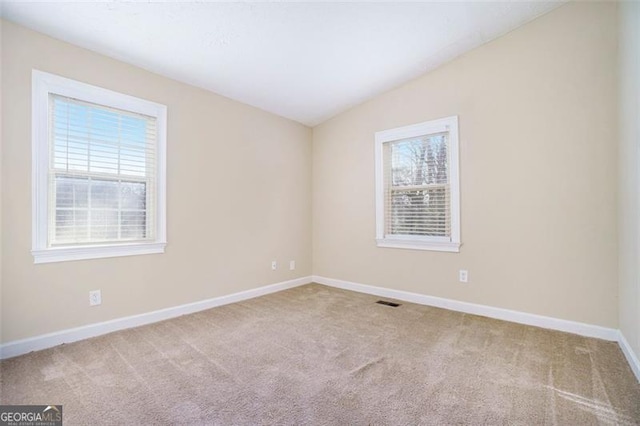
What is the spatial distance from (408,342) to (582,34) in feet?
10.0

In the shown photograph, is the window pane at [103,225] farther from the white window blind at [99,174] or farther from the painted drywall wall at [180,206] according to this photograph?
the painted drywall wall at [180,206]

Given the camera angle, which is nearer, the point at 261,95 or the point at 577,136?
the point at 577,136

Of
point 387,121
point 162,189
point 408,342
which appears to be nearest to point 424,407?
point 408,342

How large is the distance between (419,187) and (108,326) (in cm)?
348

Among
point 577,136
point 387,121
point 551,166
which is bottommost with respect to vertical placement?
point 551,166

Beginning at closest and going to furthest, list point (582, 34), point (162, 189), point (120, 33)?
point (120, 33), point (582, 34), point (162, 189)

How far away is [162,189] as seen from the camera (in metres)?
3.08

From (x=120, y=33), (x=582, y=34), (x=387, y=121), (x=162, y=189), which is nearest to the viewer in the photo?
(x=120, y=33)

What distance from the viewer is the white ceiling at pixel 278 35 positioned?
7.49 ft

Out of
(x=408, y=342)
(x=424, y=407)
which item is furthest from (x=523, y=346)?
(x=424, y=407)

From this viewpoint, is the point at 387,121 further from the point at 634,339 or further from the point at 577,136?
the point at 634,339

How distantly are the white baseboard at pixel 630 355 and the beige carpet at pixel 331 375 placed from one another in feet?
0.18

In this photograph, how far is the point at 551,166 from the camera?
2.82 m

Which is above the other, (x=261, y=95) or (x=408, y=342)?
(x=261, y=95)
